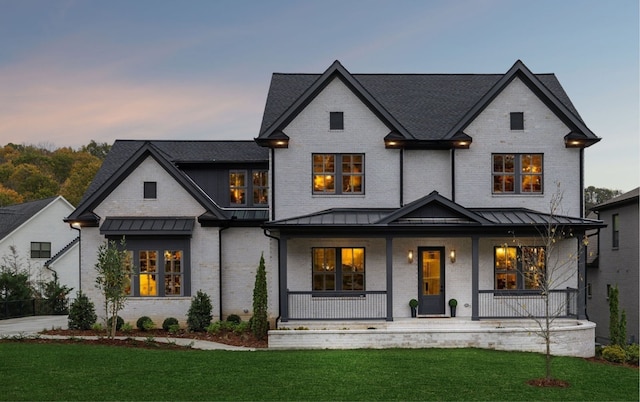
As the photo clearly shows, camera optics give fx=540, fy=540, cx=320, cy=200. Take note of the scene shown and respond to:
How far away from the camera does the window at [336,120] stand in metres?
20.5

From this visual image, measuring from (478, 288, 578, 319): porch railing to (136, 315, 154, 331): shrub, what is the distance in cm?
1203

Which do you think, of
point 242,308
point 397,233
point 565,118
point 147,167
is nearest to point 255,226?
point 242,308

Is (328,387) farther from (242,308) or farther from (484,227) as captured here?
(242,308)

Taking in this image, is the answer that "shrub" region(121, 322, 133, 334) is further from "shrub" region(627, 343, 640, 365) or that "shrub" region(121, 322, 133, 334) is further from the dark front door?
"shrub" region(627, 343, 640, 365)

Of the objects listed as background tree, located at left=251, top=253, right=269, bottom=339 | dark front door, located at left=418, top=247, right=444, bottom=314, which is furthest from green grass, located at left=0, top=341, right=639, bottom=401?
dark front door, located at left=418, top=247, right=444, bottom=314

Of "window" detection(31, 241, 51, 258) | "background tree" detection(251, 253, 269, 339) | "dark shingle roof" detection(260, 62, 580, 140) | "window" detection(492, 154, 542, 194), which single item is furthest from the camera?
"window" detection(31, 241, 51, 258)

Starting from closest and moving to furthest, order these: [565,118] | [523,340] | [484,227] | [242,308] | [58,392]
Answer: 1. [58,392]
2. [523,340]
3. [484,227]
4. [565,118]
5. [242,308]

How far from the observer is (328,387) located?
11.7 meters

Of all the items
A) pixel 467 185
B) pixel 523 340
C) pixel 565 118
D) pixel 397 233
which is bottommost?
pixel 523 340

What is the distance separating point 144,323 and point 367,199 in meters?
9.57

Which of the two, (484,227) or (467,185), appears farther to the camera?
(467,185)

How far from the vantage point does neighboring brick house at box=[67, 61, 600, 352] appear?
20156 millimetres

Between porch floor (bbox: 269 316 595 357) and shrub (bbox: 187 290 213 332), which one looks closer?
porch floor (bbox: 269 316 595 357)

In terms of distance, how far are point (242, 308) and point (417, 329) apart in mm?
7768
